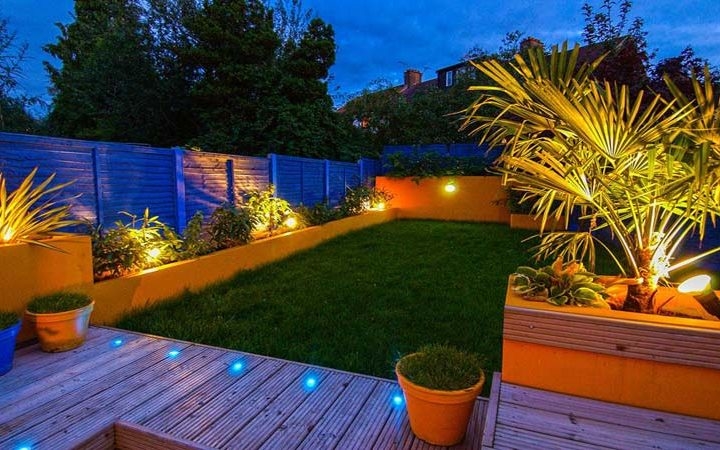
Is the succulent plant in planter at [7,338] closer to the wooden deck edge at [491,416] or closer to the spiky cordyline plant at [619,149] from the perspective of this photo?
the wooden deck edge at [491,416]

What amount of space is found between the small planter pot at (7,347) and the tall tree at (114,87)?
11.6 meters

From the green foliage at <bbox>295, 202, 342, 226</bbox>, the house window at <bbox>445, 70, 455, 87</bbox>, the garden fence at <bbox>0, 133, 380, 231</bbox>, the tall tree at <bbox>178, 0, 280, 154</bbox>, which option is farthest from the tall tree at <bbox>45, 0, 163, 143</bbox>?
the house window at <bbox>445, 70, 455, 87</bbox>

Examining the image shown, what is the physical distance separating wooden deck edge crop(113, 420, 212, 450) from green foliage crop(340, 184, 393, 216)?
765 cm

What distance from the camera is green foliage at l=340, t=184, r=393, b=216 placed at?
9719 mm

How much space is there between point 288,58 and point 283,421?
12.7m

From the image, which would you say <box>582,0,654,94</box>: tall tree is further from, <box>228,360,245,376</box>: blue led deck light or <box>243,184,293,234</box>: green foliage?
<box>228,360,245,376</box>: blue led deck light

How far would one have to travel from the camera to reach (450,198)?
37.8 ft

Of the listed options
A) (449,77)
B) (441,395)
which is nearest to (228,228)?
(441,395)

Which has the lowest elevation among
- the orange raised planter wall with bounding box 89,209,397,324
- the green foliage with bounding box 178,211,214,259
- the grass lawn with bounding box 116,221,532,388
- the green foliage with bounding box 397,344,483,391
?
the grass lawn with bounding box 116,221,532,388

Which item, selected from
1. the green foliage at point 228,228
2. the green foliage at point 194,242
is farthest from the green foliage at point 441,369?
the green foliage at point 228,228

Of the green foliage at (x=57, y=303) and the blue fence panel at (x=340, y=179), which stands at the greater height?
the blue fence panel at (x=340, y=179)

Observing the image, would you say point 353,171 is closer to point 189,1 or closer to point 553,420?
point 189,1

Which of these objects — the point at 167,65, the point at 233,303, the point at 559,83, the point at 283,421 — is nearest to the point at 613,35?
the point at 559,83

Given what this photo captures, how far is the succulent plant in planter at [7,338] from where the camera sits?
2193mm
